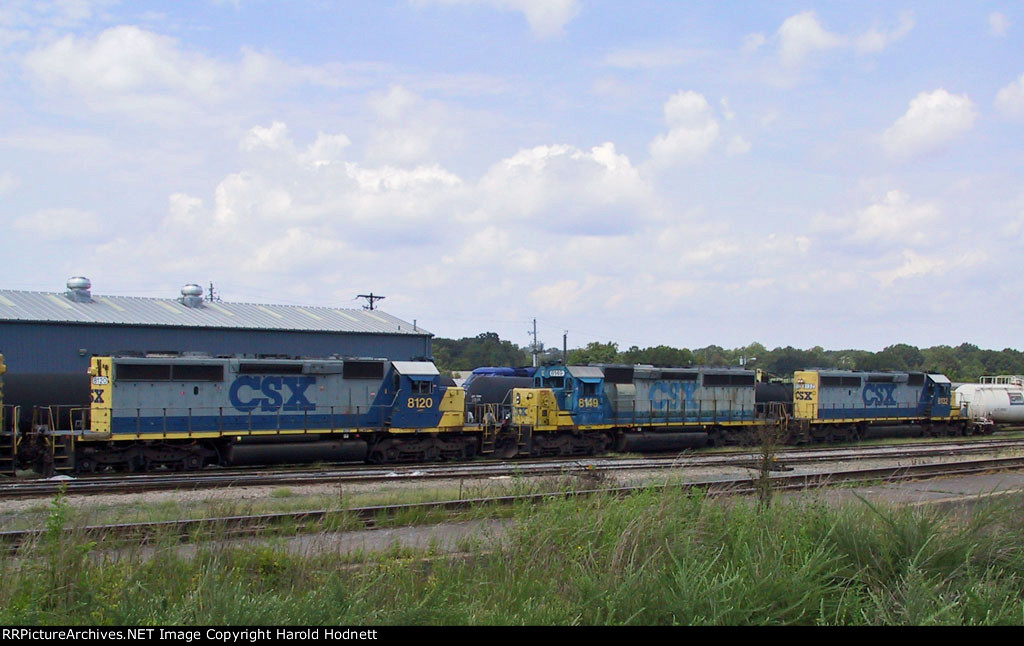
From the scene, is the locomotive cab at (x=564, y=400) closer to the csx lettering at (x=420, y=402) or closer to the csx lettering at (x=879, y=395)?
the csx lettering at (x=420, y=402)

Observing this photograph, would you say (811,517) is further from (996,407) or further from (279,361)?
(996,407)

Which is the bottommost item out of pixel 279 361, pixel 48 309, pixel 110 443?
pixel 110 443

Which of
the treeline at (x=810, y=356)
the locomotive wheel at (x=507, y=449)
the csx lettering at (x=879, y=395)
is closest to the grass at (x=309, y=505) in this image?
the locomotive wheel at (x=507, y=449)

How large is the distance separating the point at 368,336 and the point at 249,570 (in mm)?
38481

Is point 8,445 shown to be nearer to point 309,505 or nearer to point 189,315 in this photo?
point 309,505

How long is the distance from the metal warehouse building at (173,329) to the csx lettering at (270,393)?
700 centimetres

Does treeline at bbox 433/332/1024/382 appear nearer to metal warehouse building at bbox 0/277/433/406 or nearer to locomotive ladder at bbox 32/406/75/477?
metal warehouse building at bbox 0/277/433/406

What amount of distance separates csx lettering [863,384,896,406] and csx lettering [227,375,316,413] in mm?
23790

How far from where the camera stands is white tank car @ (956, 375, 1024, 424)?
3997cm

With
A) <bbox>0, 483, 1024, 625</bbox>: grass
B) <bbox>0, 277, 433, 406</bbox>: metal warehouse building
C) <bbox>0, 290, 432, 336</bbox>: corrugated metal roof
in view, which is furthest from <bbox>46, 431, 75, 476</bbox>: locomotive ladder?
<bbox>0, 290, 432, 336</bbox>: corrugated metal roof

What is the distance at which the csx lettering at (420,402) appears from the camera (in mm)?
24484

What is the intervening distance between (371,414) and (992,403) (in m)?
31.6
